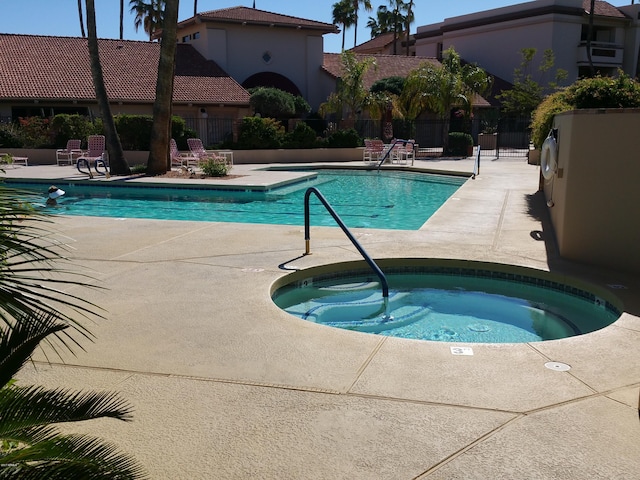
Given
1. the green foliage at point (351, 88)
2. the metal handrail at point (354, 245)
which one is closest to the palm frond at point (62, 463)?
the metal handrail at point (354, 245)

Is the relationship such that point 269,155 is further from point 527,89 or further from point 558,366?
point 558,366

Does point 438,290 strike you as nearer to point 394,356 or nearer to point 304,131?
point 394,356

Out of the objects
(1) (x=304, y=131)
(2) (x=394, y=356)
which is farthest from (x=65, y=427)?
(1) (x=304, y=131)

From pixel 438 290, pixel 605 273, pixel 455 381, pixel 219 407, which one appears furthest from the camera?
pixel 438 290

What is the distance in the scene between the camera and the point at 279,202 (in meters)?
16.3

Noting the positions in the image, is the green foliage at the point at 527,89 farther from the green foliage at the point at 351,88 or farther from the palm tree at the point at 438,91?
the green foliage at the point at 351,88

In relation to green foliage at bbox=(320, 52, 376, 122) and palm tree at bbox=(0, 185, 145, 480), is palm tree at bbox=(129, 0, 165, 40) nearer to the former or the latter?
green foliage at bbox=(320, 52, 376, 122)

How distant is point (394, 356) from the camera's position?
4.85 metres

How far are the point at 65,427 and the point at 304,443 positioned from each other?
4.69ft

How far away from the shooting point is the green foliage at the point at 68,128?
2586cm

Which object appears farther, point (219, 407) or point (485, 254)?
point (485, 254)

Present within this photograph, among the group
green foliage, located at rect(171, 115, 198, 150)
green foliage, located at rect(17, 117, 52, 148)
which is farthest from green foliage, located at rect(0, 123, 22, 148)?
green foliage, located at rect(171, 115, 198, 150)

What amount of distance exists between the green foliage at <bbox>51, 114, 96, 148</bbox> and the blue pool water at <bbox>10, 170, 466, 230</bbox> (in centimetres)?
759

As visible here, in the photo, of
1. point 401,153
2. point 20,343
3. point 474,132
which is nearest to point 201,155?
point 401,153
